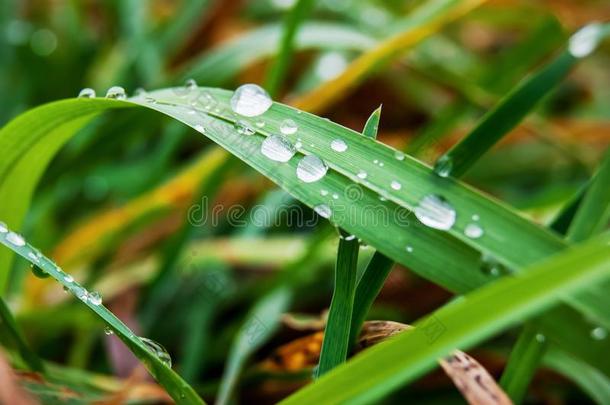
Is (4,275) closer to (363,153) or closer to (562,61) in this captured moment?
(363,153)

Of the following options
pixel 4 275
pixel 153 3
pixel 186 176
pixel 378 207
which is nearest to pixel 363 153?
pixel 378 207

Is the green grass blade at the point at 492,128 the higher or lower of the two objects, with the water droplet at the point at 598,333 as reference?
higher

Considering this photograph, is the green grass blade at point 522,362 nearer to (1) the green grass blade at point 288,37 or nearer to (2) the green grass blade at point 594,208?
(2) the green grass blade at point 594,208

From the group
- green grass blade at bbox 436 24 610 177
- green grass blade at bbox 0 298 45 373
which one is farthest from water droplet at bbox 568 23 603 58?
green grass blade at bbox 0 298 45 373

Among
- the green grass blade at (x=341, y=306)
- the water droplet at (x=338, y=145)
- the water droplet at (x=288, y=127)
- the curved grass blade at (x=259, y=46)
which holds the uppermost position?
the curved grass blade at (x=259, y=46)

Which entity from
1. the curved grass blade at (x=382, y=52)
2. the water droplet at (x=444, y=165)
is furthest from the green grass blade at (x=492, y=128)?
the curved grass blade at (x=382, y=52)

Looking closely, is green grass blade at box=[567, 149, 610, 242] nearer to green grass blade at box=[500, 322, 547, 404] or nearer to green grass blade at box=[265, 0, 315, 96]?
green grass blade at box=[500, 322, 547, 404]
